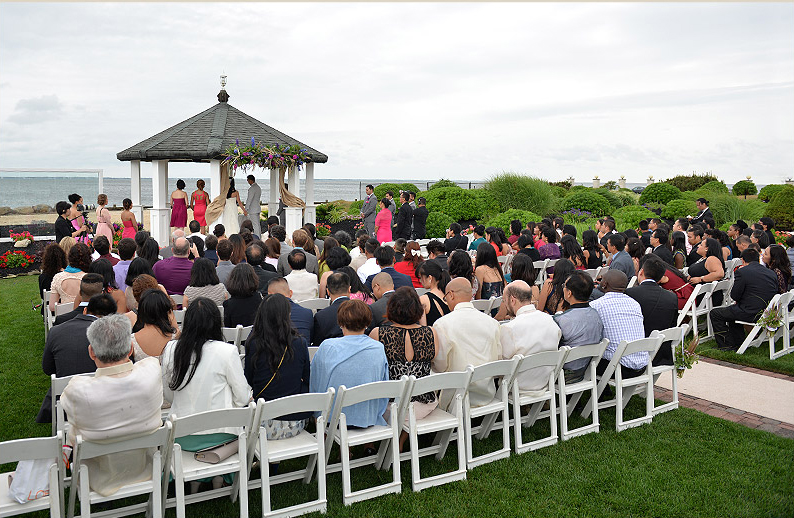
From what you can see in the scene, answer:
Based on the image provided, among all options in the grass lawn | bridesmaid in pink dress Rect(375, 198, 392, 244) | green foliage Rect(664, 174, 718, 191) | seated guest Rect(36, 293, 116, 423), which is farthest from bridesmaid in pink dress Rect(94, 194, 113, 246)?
green foliage Rect(664, 174, 718, 191)

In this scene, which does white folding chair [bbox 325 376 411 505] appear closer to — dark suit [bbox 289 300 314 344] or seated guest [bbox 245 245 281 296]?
dark suit [bbox 289 300 314 344]

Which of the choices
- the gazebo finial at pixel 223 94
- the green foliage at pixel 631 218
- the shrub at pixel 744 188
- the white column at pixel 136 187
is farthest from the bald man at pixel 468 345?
the shrub at pixel 744 188

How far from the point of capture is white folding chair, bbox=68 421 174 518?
3.42 meters

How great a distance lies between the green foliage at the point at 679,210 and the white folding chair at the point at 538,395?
18.3 m

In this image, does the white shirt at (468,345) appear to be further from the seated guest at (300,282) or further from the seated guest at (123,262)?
the seated guest at (123,262)

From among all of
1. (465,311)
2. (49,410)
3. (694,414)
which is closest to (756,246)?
(694,414)

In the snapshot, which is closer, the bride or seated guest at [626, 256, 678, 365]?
seated guest at [626, 256, 678, 365]

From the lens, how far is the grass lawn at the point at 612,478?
420cm

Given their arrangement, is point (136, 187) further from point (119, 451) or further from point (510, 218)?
point (119, 451)

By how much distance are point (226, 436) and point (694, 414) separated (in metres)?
4.48

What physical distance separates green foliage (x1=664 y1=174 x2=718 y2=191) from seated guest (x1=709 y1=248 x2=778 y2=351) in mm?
27813

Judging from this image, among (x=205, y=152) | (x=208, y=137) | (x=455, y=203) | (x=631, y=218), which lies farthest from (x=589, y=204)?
(x=205, y=152)

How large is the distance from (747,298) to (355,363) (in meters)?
6.07

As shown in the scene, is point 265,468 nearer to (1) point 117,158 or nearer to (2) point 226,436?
(2) point 226,436
